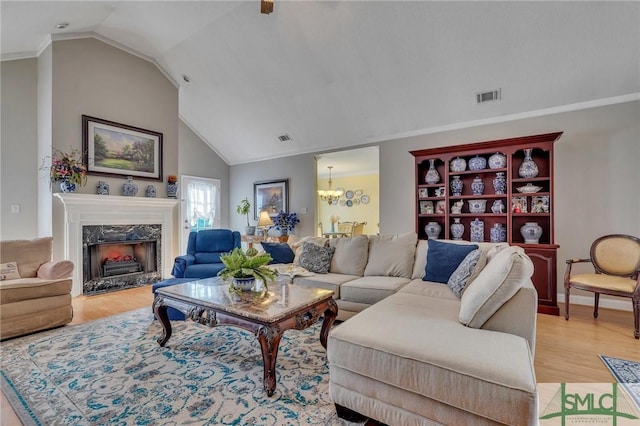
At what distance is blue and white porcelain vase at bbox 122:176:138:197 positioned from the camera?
15.6 ft

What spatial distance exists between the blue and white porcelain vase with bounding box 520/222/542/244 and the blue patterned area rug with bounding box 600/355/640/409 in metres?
1.66

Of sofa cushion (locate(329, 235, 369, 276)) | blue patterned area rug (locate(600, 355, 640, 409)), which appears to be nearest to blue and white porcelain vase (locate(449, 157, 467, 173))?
sofa cushion (locate(329, 235, 369, 276))

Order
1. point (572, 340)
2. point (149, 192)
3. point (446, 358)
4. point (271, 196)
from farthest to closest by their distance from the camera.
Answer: point (271, 196), point (149, 192), point (572, 340), point (446, 358)

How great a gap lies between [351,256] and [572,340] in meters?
2.20

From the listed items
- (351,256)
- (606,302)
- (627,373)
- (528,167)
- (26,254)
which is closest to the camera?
(627,373)

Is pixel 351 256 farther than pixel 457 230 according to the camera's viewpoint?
No

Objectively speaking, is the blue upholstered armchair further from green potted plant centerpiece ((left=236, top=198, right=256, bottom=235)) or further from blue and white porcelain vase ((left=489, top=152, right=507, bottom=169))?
blue and white porcelain vase ((left=489, top=152, right=507, bottom=169))

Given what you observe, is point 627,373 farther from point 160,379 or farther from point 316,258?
point 160,379

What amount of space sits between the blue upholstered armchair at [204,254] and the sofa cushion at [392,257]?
6.58 feet

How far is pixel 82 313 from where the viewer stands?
3549 millimetres

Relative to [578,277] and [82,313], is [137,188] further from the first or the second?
[578,277]

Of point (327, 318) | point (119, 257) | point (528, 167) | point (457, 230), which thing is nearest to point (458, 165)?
point (528, 167)

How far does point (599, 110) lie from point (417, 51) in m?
2.37

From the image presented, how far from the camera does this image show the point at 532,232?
3770 millimetres
